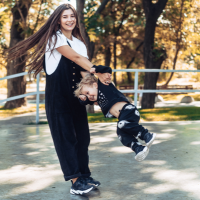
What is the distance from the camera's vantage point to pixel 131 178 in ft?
11.6

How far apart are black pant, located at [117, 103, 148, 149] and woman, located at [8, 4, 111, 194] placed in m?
0.33

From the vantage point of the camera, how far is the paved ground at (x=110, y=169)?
3.10m

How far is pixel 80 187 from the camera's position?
10.2ft

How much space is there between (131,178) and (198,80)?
31.4 metres

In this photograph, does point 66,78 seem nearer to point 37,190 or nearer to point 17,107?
point 37,190

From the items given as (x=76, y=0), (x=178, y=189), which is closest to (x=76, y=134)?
(x=178, y=189)

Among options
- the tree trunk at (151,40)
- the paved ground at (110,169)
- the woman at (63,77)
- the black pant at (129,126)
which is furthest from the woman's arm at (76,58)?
the tree trunk at (151,40)

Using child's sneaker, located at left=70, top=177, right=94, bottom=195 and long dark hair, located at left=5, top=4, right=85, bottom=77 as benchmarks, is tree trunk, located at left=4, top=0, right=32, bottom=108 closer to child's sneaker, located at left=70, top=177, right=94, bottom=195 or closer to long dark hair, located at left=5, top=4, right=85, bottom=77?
long dark hair, located at left=5, top=4, right=85, bottom=77

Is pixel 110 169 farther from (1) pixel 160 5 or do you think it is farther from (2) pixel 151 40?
(1) pixel 160 5

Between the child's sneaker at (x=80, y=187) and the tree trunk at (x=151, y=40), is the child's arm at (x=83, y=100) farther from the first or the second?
the tree trunk at (x=151, y=40)

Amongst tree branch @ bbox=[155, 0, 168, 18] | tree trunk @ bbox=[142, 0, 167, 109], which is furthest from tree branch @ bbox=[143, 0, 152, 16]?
tree branch @ bbox=[155, 0, 168, 18]

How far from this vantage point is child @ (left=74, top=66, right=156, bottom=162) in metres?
2.99

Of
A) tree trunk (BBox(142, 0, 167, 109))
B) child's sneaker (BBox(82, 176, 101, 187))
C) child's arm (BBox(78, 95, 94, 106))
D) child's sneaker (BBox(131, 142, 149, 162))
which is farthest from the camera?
tree trunk (BBox(142, 0, 167, 109))

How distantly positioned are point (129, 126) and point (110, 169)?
109cm
